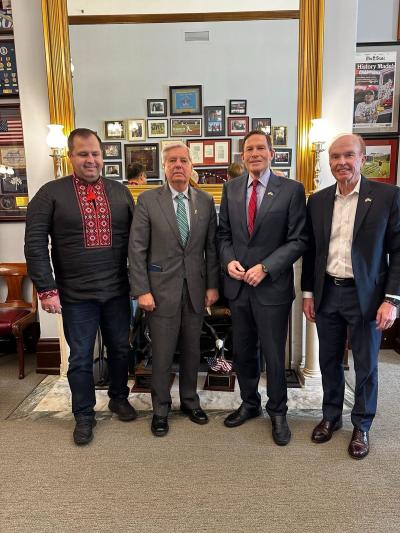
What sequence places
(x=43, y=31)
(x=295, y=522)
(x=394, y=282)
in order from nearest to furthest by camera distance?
(x=295, y=522)
(x=394, y=282)
(x=43, y=31)

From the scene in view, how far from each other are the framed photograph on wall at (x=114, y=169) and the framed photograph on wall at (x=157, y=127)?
1.08ft

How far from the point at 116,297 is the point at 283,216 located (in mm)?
1016

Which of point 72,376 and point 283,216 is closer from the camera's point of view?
point 283,216

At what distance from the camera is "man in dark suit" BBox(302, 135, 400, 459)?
1.95 meters

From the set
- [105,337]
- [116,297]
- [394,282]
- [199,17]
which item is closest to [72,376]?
[105,337]

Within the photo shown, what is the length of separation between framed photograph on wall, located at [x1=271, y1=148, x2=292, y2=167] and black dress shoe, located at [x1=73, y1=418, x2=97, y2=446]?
6.99ft

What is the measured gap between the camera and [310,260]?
224 cm

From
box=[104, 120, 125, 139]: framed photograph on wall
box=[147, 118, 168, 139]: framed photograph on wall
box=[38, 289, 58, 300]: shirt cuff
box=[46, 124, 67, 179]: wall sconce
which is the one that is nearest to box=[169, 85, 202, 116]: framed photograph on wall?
box=[147, 118, 168, 139]: framed photograph on wall

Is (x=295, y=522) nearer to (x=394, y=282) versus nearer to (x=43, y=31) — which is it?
(x=394, y=282)

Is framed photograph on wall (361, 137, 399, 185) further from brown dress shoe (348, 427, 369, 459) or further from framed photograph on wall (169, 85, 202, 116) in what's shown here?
brown dress shoe (348, 427, 369, 459)

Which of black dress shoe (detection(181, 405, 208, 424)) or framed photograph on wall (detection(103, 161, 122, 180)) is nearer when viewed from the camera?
black dress shoe (detection(181, 405, 208, 424))

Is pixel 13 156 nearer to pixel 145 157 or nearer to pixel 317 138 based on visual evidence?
pixel 145 157

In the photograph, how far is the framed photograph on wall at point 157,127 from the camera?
3117mm

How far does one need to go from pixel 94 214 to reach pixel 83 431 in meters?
1.18
